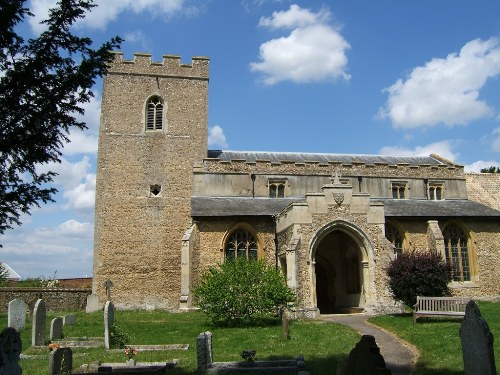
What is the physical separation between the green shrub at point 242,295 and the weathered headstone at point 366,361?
484 inches

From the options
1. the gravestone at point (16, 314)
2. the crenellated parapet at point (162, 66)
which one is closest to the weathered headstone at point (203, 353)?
the gravestone at point (16, 314)

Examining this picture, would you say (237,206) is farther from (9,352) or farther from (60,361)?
(9,352)

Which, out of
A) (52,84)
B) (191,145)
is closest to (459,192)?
(191,145)

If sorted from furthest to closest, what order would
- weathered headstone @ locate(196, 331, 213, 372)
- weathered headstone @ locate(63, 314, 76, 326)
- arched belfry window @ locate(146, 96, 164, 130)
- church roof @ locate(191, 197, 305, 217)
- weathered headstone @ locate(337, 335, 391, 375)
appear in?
arched belfry window @ locate(146, 96, 164, 130)
church roof @ locate(191, 197, 305, 217)
weathered headstone @ locate(63, 314, 76, 326)
weathered headstone @ locate(196, 331, 213, 372)
weathered headstone @ locate(337, 335, 391, 375)

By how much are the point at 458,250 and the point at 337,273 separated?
7.13m

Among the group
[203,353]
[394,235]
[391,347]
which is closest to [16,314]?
[203,353]

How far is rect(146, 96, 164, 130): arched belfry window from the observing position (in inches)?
1147

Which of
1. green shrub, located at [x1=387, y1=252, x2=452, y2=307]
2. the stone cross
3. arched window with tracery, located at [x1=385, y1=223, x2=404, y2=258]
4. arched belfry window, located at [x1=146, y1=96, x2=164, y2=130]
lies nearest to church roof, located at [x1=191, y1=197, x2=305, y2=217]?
arched window with tracery, located at [x1=385, y1=223, x2=404, y2=258]

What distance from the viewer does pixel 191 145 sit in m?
28.9

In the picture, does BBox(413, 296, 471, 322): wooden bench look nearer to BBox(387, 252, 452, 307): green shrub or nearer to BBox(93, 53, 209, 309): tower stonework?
BBox(387, 252, 452, 307): green shrub

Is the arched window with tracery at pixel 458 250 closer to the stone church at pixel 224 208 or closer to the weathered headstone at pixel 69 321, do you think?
the stone church at pixel 224 208

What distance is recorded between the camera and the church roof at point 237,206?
25.5 metres

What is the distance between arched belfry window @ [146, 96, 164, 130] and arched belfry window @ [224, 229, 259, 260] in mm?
8136

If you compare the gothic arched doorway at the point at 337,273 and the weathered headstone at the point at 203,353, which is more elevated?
the gothic arched doorway at the point at 337,273
